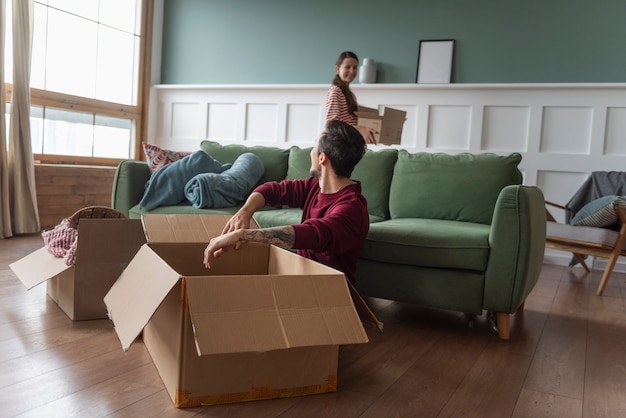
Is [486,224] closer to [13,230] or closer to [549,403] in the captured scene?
[549,403]

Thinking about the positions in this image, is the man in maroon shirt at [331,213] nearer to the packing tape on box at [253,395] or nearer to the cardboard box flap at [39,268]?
the packing tape on box at [253,395]

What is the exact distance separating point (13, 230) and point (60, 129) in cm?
Result: 112

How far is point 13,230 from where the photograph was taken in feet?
13.5

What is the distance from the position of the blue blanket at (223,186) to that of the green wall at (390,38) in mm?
2158

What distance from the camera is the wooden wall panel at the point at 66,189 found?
4.40 metres

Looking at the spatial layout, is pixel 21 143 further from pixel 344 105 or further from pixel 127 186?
pixel 344 105

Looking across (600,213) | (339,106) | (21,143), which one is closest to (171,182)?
(339,106)

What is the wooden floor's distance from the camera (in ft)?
4.81

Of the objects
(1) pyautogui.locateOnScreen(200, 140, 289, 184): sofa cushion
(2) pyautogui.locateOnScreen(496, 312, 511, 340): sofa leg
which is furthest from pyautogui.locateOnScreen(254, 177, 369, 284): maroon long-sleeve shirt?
(1) pyautogui.locateOnScreen(200, 140, 289, 184): sofa cushion

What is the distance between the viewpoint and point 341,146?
77.0 inches

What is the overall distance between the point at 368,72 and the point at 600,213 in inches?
85.6

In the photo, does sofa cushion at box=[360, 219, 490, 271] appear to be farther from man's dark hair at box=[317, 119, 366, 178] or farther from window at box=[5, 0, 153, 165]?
window at box=[5, 0, 153, 165]

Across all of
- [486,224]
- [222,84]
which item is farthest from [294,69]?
[486,224]

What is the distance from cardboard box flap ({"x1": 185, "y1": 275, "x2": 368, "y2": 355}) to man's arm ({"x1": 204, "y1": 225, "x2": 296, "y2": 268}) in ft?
0.69
